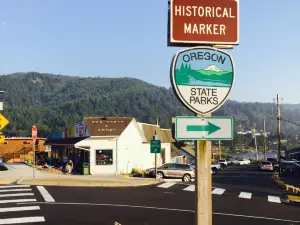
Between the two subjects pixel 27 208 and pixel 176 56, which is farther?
pixel 27 208

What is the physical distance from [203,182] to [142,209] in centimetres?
1165

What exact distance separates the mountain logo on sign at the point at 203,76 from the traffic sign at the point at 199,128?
13.6 inches

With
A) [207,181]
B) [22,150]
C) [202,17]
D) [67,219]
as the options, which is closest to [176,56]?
[202,17]

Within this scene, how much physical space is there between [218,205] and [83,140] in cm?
2227

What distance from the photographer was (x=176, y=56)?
4117mm

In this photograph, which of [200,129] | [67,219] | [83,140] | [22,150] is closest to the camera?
[200,129]

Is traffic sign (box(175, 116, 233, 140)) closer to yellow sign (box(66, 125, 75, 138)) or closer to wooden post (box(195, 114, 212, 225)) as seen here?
wooden post (box(195, 114, 212, 225))

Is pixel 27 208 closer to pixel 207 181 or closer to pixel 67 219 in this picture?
pixel 67 219

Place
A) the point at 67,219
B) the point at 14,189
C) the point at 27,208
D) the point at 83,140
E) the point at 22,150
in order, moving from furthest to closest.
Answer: the point at 22,150
the point at 83,140
the point at 14,189
the point at 27,208
the point at 67,219

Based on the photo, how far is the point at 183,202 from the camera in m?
17.8

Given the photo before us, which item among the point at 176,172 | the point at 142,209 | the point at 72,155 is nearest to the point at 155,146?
the point at 176,172

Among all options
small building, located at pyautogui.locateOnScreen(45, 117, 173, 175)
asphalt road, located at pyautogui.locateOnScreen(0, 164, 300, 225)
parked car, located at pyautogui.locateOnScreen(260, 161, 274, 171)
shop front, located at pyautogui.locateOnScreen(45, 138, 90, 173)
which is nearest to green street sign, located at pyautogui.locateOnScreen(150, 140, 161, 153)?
asphalt road, located at pyautogui.locateOnScreen(0, 164, 300, 225)

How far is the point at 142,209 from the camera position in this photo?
15.4 m

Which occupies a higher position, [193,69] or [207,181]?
[193,69]
